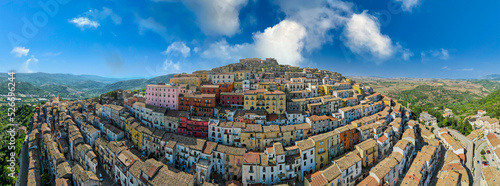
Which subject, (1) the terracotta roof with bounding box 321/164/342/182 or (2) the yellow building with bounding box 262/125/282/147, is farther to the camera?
(2) the yellow building with bounding box 262/125/282/147

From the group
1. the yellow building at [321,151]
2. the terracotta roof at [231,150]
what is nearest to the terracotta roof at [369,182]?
the yellow building at [321,151]

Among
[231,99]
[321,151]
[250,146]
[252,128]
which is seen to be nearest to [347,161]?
[321,151]

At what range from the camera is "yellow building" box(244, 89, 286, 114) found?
45.3 m

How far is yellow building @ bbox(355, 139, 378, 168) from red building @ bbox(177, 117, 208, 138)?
3042cm

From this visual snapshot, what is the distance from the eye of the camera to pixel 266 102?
4541 cm

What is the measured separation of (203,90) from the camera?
50.9 m

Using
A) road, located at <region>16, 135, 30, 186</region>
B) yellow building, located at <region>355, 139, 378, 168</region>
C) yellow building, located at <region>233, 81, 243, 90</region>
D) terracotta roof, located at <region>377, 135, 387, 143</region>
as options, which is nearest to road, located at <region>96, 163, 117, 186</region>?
road, located at <region>16, 135, 30, 186</region>

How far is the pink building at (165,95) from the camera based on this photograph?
157 ft

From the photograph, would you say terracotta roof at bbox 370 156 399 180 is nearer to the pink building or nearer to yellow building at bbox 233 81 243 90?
yellow building at bbox 233 81 243 90

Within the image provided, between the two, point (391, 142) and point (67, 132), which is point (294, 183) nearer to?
point (391, 142)

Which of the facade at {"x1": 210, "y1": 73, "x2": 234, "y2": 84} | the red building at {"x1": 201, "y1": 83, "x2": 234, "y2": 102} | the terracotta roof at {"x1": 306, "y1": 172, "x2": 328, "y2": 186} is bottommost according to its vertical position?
the terracotta roof at {"x1": 306, "y1": 172, "x2": 328, "y2": 186}

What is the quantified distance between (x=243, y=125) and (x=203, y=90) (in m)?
17.8

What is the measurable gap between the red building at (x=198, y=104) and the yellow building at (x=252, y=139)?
425 inches

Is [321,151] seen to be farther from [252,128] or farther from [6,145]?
[6,145]
